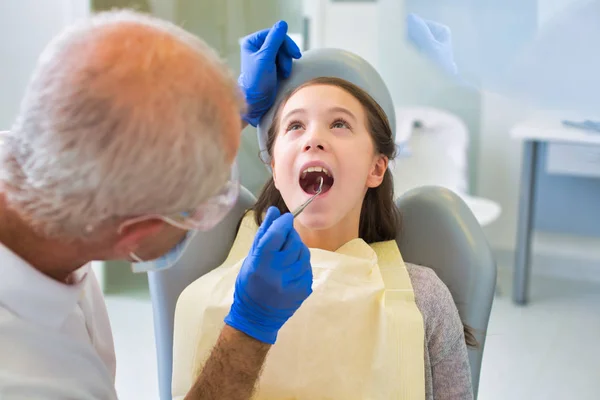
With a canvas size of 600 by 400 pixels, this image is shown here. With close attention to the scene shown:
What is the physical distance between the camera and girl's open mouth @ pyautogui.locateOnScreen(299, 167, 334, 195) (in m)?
1.40

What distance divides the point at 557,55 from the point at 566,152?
0.44 metres

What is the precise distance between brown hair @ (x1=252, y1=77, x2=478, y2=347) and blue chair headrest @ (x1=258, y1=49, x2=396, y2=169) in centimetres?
3

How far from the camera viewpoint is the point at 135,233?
85 cm

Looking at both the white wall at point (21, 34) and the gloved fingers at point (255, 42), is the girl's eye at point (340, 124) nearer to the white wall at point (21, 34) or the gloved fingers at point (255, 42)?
the gloved fingers at point (255, 42)

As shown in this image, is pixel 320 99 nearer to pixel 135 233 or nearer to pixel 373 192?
pixel 373 192

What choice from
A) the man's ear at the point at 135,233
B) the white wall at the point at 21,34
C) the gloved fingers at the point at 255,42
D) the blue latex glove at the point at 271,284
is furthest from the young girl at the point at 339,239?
the white wall at the point at 21,34

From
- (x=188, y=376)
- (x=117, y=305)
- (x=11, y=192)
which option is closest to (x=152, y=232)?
(x=11, y=192)

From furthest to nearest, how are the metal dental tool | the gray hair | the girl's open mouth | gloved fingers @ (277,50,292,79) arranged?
gloved fingers @ (277,50,292,79)
the girl's open mouth
the metal dental tool
the gray hair

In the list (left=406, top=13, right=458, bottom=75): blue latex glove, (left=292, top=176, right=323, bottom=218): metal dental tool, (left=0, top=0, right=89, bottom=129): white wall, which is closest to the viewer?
(left=292, top=176, right=323, bottom=218): metal dental tool

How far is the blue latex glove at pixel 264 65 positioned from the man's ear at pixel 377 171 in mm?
258

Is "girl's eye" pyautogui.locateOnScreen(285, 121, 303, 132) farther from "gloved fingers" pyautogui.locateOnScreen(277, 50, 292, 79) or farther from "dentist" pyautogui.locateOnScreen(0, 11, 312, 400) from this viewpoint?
"dentist" pyautogui.locateOnScreen(0, 11, 312, 400)

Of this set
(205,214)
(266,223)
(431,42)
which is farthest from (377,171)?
(431,42)

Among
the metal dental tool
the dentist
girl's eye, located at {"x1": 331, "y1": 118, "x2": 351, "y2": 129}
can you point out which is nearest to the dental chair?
girl's eye, located at {"x1": 331, "y1": 118, "x2": 351, "y2": 129}

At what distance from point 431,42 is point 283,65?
6.77ft
